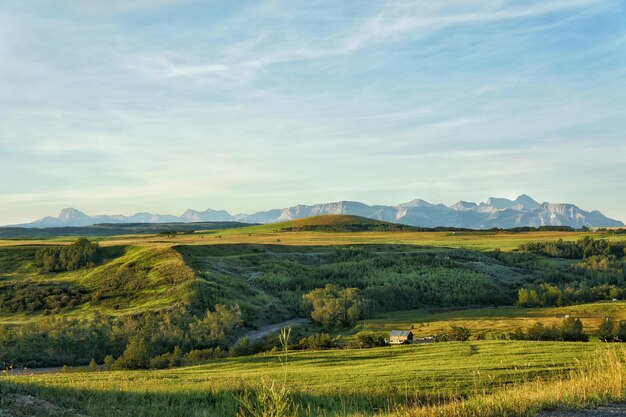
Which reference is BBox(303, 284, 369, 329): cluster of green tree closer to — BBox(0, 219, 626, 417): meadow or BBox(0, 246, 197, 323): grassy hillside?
BBox(0, 219, 626, 417): meadow

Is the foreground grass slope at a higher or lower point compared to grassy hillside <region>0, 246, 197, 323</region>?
higher

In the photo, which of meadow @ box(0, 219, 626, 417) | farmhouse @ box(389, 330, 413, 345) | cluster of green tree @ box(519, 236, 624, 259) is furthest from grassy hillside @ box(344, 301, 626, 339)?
cluster of green tree @ box(519, 236, 624, 259)

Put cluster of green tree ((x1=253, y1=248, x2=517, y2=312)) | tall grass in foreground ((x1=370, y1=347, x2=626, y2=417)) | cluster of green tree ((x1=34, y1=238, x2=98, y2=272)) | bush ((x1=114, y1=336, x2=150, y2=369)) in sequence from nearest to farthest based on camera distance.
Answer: tall grass in foreground ((x1=370, y1=347, x2=626, y2=417)) < bush ((x1=114, y1=336, x2=150, y2=369)) < cluster of green tree ((x1=253, y1=248, x2=517, y2=312)) < cluster of green tree ((x1=34, y1=238, x2=98, y2=272))

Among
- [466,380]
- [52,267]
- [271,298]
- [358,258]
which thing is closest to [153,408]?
[466,380]

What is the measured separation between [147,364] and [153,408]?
27900 mm

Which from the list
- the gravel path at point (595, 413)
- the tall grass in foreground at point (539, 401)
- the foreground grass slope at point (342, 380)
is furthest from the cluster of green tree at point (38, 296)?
the gravel path at point (595, 413)

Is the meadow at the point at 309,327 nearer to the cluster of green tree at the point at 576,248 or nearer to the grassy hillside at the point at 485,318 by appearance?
the grassy hillside at the point at 485,318

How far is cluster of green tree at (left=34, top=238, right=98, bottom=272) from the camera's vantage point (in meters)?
106

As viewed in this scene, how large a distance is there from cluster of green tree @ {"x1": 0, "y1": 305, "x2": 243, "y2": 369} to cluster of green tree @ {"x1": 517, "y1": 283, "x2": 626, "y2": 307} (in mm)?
50342

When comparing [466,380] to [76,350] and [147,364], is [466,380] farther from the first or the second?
[76,350]

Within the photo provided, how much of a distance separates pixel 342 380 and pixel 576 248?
454ft

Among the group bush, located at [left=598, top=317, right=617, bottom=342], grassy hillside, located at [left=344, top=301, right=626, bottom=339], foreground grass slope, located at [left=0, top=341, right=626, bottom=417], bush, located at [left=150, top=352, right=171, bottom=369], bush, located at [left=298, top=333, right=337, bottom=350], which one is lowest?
grassy hillside, located at [left=344, top=301, right=626, bottom=339]

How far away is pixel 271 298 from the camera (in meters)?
90.4

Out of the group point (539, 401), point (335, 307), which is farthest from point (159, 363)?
point (335, 307)
